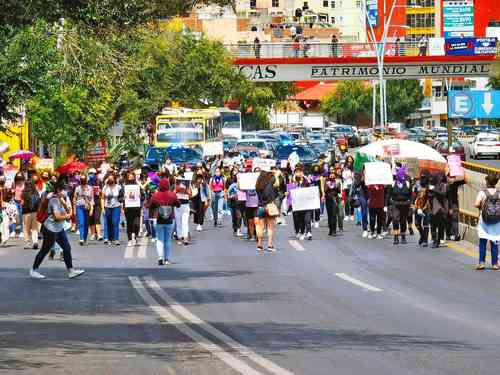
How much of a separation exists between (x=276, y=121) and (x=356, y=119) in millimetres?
10072

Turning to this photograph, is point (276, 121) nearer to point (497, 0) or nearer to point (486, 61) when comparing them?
point (497, 0)

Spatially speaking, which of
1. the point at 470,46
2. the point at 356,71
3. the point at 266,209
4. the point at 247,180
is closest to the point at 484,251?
the point at 266,209

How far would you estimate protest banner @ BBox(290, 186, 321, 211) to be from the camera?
31688mm

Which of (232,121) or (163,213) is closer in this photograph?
(163,213)

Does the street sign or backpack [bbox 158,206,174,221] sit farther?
the street sign

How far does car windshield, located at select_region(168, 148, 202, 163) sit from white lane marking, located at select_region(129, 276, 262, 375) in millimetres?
35237

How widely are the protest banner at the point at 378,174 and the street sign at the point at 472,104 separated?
600 centimetres

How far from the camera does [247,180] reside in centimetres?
3212

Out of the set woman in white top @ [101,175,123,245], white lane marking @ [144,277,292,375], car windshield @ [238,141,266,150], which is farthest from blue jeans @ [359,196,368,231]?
car windshield @ [238,141,266,150]

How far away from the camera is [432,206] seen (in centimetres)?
2859

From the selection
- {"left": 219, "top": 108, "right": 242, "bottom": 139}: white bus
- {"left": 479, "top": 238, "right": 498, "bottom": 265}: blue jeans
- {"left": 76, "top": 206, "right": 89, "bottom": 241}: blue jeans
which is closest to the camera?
{"left": 479, "top": 238, "right": 498, "bottom": 265}: blue jeans

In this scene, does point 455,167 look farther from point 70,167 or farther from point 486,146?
point 486,146

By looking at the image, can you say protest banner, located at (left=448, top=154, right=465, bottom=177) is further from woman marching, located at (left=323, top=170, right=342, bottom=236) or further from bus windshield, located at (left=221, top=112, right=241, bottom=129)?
bus windshield, located at (left=221, top=112, right=241, bottom=129)

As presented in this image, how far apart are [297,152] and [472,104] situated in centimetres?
2635
